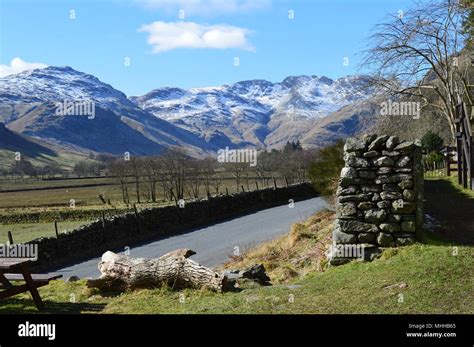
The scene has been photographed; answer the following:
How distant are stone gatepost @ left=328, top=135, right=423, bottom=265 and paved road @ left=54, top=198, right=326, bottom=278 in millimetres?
9241

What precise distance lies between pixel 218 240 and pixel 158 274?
15.2 meters

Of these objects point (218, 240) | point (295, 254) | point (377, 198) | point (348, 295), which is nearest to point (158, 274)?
point (348, 295)

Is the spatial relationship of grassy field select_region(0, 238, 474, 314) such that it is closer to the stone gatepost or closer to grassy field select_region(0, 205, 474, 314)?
grassy field select_region(0, 205, 474, 314)

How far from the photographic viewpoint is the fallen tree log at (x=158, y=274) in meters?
10.2

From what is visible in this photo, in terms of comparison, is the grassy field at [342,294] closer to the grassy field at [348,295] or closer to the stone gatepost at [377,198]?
the grassy field at [348,295]

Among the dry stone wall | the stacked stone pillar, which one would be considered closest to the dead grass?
the stacked stone pillar

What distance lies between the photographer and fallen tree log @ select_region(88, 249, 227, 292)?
10203mm

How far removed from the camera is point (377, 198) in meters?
11.0

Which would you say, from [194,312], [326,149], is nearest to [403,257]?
[194,312]

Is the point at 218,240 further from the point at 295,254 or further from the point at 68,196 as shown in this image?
the point at 68,196

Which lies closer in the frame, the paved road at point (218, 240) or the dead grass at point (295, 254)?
the dead grass at point (295, 254)

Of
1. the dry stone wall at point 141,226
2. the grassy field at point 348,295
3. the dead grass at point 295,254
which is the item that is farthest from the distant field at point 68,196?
the grassy field at point 348,295
